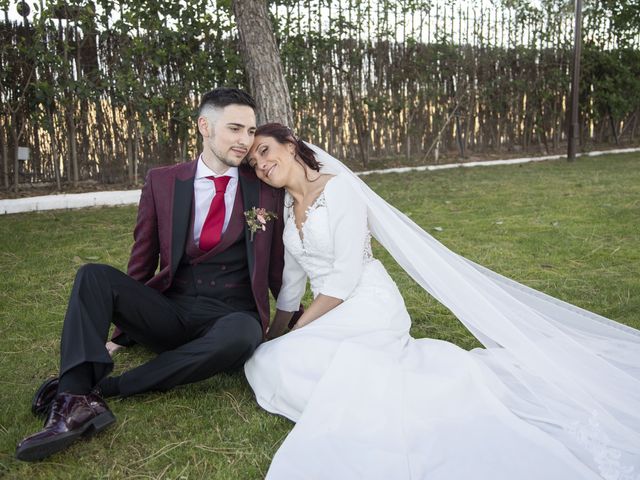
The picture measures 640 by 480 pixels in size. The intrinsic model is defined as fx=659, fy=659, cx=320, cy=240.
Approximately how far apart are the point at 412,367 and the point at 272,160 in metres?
1.23

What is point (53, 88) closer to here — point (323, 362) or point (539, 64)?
point (323, 362)

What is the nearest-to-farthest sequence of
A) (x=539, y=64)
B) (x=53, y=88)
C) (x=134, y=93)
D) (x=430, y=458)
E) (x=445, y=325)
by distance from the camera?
(x=430, y=458) < (x=445, y=325) < (x=53, y=88) < (x=134, y=93) < (x=539, y=64)

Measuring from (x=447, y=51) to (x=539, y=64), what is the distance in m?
2.51

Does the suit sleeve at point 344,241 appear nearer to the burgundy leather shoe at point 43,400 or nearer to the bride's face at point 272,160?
the bride's face at point 272,160

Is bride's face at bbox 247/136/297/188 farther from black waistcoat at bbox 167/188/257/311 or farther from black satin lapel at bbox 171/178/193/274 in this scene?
black satin lapel at bbox 171/178/193/274

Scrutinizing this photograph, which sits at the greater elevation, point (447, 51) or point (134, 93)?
point (447, 51)

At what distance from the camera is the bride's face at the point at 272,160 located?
10.8 ft

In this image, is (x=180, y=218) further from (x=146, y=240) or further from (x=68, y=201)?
(x=68, y=201)

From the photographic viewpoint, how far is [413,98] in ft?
38.6

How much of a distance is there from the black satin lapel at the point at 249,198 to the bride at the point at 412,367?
0.26 ft

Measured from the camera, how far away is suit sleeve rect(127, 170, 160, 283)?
132 inches

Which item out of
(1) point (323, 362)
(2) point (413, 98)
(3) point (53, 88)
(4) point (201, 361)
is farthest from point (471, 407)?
(2) point (413, 98)

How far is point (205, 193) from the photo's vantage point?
3.41 m

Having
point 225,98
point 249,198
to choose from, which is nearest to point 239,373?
point 249,198
